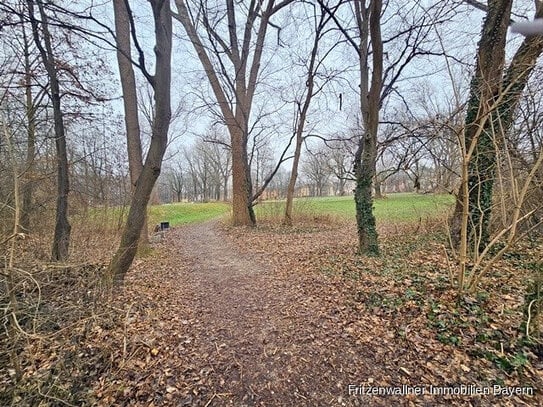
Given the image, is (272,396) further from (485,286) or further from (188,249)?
(188,249)

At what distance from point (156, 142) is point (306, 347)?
3679 millimetres

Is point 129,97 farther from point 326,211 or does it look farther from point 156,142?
point 326,211

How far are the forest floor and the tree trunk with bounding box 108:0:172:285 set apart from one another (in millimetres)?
676

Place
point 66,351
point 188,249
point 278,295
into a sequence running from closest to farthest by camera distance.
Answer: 1. point 66,351
2. point 278,295
3. point 188,249

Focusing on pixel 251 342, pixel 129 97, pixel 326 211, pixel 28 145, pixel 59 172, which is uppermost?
pixel 129 97

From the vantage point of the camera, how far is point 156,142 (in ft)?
13.4

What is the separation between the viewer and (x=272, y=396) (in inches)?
82.0

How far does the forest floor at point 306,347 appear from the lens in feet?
6.74

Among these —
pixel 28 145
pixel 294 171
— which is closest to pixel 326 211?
pixel 294 171

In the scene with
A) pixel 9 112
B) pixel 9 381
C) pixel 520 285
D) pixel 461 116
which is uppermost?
pixel 9 112

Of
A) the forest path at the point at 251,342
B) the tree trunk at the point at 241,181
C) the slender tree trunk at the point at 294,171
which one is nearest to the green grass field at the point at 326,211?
the slender tree trunk at the point at 294,171

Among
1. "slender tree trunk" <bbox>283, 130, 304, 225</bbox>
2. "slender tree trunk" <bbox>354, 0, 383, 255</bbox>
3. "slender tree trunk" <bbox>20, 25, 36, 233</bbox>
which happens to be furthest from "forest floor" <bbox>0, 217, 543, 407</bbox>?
"slender tree trunk" <bbox>283, 130, 304, 225</bbox>

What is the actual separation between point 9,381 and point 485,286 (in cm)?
519

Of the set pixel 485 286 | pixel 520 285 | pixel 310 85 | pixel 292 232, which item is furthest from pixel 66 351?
pixel 310 85
